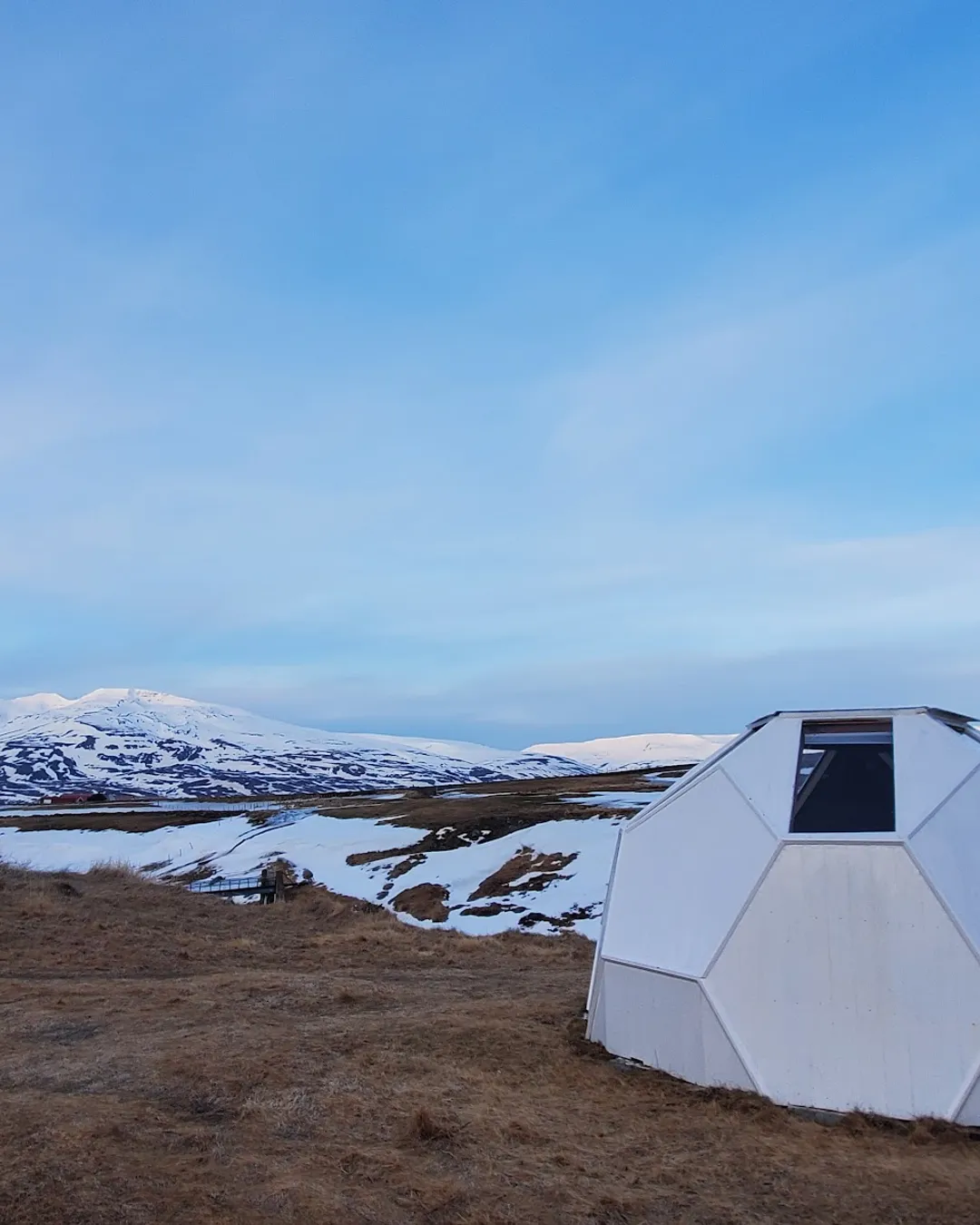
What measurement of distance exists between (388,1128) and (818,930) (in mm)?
4671

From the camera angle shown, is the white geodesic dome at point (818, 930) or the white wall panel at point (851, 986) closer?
the white wall panel at point (851, 986)

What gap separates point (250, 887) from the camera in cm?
3666

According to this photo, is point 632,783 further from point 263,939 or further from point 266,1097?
point 266,1097

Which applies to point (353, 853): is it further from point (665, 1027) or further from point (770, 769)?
point (665, 1027)

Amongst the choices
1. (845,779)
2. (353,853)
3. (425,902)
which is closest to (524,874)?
(425,902)

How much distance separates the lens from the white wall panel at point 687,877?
1050 cm

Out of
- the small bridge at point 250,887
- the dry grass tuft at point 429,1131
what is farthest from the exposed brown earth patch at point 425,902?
the dry grass tuft at point 429,1131

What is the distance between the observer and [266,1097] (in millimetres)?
9844

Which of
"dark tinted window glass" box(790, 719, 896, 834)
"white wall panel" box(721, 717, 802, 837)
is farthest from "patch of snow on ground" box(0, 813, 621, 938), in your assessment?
"dark tinted window glass" box(790, 719, 896, 834)

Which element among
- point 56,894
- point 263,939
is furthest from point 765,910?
point 56,894

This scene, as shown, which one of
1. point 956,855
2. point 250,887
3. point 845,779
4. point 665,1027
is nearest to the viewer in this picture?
point 956,855

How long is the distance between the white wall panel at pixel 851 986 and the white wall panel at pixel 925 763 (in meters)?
0.88

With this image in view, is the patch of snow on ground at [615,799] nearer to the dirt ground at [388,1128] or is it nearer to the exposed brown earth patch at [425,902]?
the exposed brown earth patch at [425,902]

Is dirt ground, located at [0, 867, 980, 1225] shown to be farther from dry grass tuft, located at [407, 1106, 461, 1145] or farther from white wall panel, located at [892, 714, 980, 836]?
white wall panel, located at [892, 714, 980, 836]
